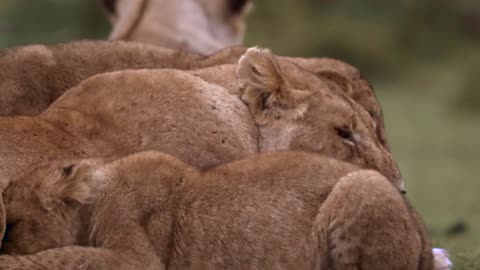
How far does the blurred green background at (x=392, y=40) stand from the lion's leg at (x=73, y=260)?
24.0ft

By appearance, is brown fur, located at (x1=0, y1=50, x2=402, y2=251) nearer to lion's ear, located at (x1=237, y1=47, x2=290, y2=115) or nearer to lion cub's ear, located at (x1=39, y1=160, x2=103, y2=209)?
lion's ear, located at (x1=237, y1=47, x2=290, y2=115)

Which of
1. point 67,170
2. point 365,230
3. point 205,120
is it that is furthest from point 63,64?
point 365,230

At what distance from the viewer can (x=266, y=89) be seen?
3.81 m

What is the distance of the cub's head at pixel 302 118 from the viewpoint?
12.4ft

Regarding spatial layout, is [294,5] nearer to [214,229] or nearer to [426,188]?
[426,188]

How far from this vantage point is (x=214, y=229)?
127 inches

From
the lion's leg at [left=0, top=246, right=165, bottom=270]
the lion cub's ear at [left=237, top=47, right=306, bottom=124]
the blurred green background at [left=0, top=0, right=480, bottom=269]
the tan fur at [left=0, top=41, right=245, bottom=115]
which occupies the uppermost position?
the lion cub's ear at [left=237, top=47, right=306, bottom=124]

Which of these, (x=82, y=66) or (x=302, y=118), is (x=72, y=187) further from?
(x=82, y=66)

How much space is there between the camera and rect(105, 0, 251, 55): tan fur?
630 centimetres

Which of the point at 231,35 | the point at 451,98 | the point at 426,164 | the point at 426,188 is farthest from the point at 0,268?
the point at 451,98

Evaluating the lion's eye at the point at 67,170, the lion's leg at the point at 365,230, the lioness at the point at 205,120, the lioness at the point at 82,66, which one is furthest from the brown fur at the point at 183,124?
the lion's leg at the point at 365,230

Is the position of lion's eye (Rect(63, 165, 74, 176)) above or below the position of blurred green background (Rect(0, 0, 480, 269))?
above

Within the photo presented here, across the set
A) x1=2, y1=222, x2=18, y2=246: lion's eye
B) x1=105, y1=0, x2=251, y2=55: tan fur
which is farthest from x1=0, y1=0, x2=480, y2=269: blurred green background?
x1=2, y1=222, x2=18, y2=246: lion's eye

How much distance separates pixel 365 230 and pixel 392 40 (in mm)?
10309
